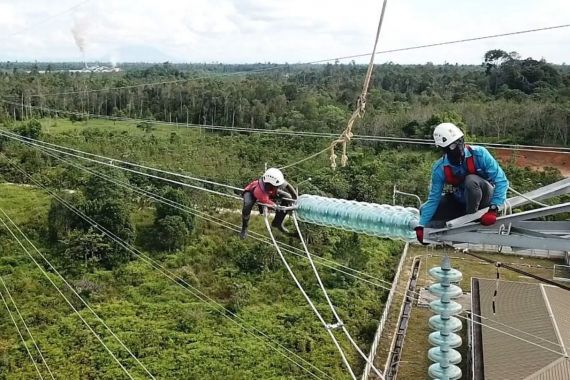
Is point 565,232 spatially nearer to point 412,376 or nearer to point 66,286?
point 412,376

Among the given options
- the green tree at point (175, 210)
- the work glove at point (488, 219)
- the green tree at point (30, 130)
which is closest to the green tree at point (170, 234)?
the green tree at point (175, 210)

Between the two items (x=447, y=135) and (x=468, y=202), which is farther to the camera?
(x=447, y=135)

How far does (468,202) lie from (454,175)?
29cm

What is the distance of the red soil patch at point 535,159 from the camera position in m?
20.4

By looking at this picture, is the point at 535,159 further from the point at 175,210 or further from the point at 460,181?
the point at 460,181

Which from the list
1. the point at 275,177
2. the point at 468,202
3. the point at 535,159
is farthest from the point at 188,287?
the point at 535,159

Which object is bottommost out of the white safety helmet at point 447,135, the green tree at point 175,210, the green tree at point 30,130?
the green tree at point 175,210

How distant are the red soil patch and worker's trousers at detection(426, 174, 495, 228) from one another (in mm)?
18250

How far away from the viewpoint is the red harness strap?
297cm

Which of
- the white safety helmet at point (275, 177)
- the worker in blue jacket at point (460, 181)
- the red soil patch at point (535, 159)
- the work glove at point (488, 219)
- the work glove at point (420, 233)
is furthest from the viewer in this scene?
the red soil patch at point (535, 159)

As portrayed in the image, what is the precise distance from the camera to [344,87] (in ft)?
125

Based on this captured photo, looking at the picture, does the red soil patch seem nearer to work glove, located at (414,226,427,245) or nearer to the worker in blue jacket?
the worker in blue jacket

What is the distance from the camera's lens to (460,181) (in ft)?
9.89

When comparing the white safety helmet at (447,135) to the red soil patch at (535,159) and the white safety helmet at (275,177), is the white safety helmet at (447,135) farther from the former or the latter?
the red soil patch at (535,159)
